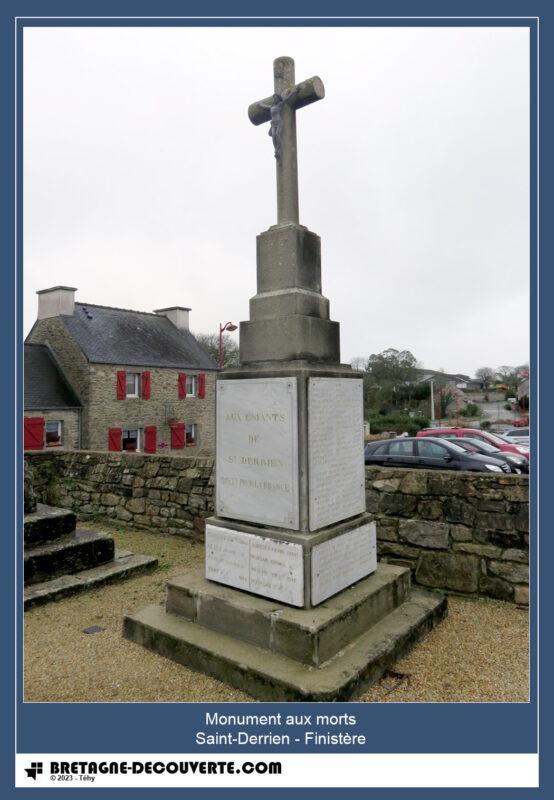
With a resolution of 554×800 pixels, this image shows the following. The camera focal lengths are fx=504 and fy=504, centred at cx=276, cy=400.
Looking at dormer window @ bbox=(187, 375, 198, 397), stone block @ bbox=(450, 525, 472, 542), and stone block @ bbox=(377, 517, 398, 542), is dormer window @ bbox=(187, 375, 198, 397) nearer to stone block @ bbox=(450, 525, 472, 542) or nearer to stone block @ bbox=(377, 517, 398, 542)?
stone block @ bbox=(377, 517, 398, 542)

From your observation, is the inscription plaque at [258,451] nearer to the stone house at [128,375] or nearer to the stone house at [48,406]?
the stone house at [48,406]

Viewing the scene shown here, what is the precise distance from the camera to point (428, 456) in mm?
10719

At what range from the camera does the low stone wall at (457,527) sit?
478 cm

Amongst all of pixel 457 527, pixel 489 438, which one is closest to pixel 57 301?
pixel 489 438

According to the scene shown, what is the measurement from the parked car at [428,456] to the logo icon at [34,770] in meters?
8.84

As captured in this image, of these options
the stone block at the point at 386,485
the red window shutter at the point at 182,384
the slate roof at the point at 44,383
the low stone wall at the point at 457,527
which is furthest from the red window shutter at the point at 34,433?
the low stone wall at the point at 457,527

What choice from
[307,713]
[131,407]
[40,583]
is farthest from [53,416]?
[307,713]

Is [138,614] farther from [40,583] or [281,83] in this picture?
[281,83]

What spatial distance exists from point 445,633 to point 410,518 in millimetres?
1361

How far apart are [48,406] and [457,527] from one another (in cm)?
2119

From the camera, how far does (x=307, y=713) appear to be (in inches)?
117

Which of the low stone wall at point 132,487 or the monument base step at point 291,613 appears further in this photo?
A: the low stone wall at point 132,487

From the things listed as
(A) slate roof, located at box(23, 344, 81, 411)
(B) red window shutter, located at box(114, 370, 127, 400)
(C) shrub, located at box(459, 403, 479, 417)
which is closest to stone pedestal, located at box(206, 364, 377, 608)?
(A) slate roof, located at box(23, 344, 81, 411)

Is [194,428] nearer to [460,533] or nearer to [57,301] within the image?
[57,301]
